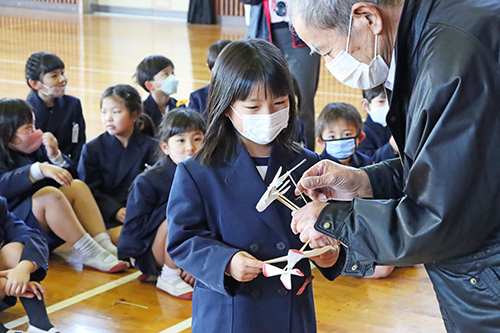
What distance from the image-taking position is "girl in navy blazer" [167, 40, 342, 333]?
74.1 inches

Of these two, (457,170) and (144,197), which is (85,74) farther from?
(457,170)

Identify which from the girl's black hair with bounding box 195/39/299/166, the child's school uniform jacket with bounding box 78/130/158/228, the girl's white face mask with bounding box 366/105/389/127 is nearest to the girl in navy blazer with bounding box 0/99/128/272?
the child's school uniform jacket with bounding box 78/130/158/228

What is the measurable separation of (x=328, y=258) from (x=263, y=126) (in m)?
0.43

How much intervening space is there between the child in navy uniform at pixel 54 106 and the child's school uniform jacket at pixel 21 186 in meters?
0.69

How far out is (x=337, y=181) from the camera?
1.72m

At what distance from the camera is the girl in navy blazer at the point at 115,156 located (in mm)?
3869

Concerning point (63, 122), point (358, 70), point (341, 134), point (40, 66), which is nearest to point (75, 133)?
point (63, 122)

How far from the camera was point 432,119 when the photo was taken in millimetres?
1242

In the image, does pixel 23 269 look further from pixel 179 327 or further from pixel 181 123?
pixel 181 123

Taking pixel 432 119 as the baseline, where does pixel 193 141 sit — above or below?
below

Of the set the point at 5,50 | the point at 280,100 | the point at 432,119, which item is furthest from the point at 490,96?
the point at 5,50

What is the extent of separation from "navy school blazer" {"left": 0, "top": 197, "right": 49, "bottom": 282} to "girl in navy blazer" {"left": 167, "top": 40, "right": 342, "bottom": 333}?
3.74 feet

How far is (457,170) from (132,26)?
14415mm

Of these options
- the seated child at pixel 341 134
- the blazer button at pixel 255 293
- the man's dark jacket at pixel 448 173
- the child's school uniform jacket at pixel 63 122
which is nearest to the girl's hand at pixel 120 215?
the child's school uniform jacket at pixel 63 122
